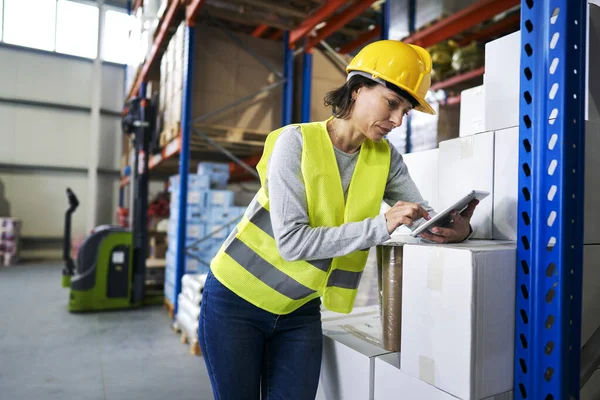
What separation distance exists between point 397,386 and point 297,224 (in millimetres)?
606

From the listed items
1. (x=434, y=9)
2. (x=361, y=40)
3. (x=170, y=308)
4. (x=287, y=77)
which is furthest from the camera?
(x=361, y=40)

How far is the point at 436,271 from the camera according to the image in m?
1.17

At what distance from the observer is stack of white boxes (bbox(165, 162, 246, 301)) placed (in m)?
5.05

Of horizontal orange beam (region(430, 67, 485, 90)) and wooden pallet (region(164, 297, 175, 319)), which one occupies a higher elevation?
horizontal orange beam (region(430, 67, 485, 90))

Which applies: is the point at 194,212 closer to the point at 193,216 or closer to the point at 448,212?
the point at 193,216

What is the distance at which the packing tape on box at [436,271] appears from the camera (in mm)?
1158

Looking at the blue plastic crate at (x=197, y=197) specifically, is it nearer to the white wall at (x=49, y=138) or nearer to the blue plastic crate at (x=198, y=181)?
the blue plastic crate at (x=198, y=181)

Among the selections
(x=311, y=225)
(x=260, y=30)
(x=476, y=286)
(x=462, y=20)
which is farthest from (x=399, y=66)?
(x=260, y=30)

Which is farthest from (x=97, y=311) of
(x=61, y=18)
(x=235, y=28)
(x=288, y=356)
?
(x=61, y=18)

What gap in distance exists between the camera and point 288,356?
1.48 m

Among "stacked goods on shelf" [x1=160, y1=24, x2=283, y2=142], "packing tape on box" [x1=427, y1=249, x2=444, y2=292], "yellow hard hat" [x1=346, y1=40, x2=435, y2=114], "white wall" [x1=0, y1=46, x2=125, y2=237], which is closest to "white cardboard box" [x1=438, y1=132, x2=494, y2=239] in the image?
"yellow hard hat" [x1=346, y1=40, x2=435, y2=114]

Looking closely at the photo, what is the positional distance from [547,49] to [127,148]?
39.5ft

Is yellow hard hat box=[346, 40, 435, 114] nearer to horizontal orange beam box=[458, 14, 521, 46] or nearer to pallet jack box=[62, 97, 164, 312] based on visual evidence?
horizontal orange beam box=[458, 14, 521, 46]

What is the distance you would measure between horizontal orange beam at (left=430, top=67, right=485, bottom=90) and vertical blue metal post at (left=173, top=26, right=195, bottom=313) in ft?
12.1
